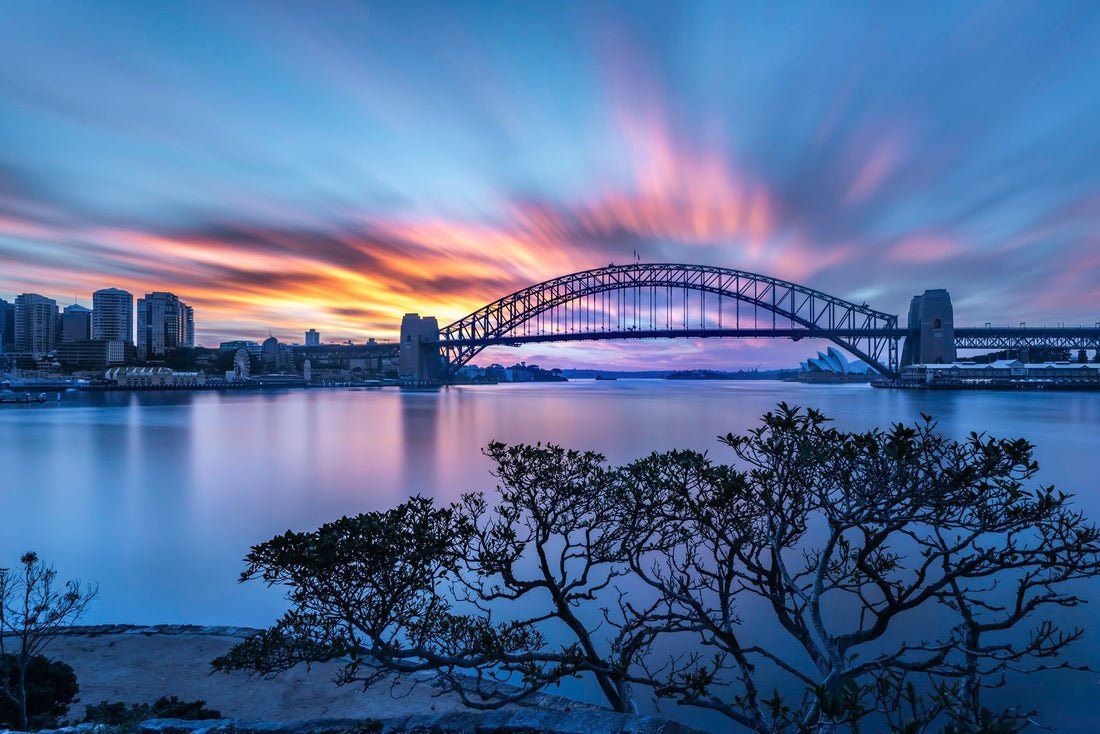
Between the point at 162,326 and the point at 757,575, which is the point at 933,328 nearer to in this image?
the point at 757,575

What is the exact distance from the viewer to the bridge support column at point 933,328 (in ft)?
176

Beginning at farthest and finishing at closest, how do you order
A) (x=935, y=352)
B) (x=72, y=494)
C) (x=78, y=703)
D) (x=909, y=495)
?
(x=935, y=352) → (x=72, y=494) → (x=78, y=703) → (x=909, y=495)

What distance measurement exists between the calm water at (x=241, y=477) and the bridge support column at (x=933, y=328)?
1005 inches

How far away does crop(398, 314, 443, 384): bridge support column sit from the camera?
73.1 meters

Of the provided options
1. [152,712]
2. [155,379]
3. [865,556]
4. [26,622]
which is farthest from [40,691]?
[155,379]

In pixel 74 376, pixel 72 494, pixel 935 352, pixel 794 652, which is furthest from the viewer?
pixel 74 376

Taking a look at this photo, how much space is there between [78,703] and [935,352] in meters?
68.8

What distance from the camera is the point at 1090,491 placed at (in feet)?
37.6

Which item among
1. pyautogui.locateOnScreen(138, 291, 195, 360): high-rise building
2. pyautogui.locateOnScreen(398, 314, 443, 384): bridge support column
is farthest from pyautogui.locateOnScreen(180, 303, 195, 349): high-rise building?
pyautogui.locateOnScreen(398, 314, 443, 384): bridge support column

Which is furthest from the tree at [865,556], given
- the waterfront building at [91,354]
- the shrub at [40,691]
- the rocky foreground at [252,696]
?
the waterfront building at [91,354]

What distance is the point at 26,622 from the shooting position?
4590mm

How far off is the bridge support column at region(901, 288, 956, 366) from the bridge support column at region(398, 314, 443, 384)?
60028 mm

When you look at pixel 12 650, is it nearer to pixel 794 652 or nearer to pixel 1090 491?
pixel 794 652

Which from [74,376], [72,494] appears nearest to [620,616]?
[72,494]
